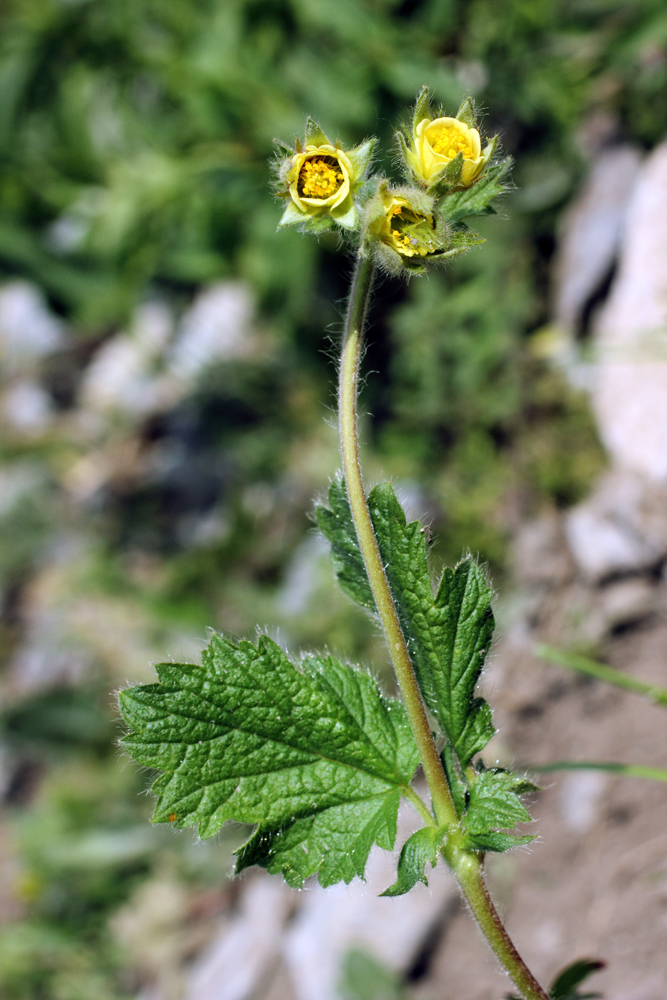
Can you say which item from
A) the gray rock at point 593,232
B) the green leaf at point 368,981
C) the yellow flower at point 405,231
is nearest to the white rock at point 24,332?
the gray rock at point 593,232

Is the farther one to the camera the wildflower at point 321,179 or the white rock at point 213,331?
the white rock at point 213,331

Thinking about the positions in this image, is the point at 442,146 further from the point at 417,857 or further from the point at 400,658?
the point at 417,857

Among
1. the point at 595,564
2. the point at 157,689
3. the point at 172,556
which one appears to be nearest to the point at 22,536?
the point at 172,556

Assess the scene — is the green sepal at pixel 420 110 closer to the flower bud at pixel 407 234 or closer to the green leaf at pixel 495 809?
the flower bud at pixel 407 234

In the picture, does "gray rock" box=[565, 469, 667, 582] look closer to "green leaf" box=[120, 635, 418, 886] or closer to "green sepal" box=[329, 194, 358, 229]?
"green leaf" box=[120, 635, 418, 886]

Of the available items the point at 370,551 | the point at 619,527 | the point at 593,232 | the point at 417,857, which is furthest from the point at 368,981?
the point at 593,232

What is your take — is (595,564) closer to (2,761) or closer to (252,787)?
(252,787)
